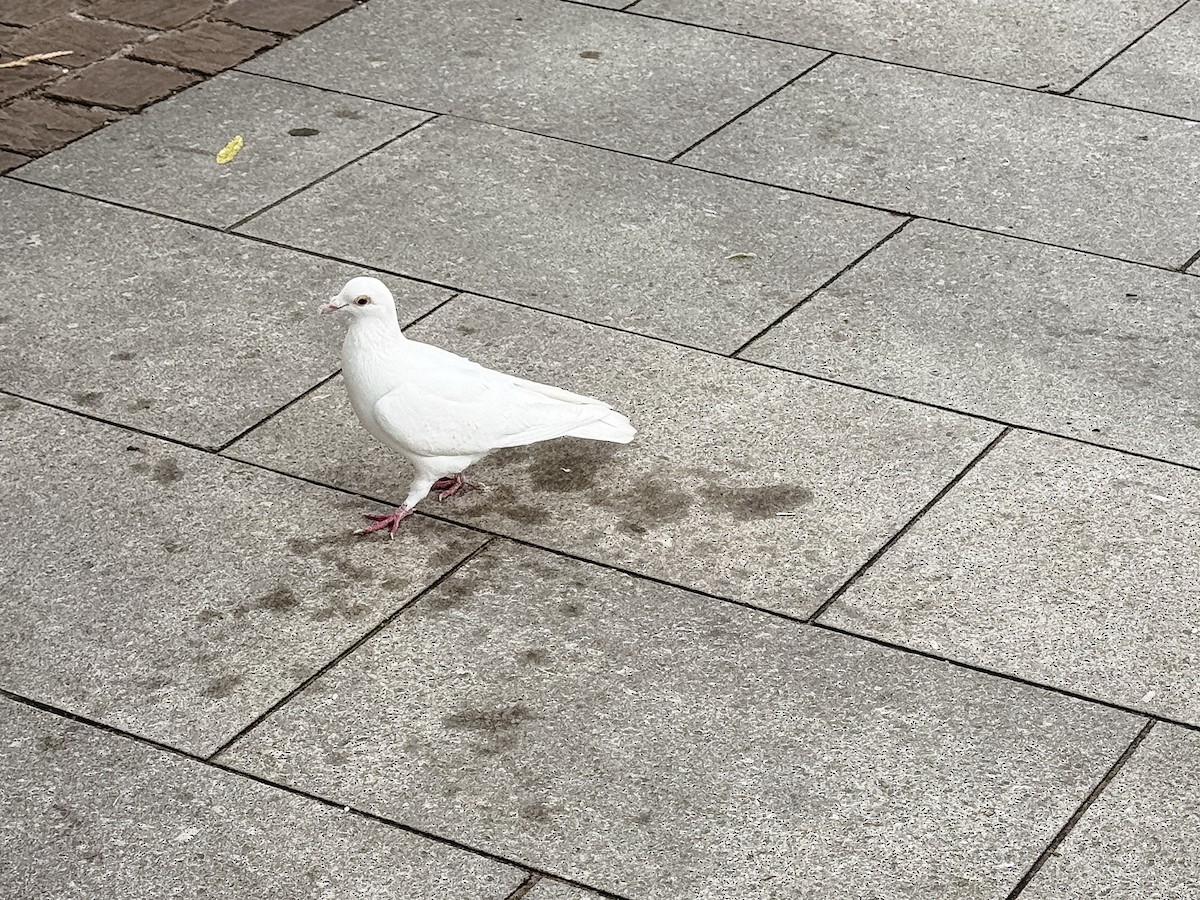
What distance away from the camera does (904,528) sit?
16.6 feet

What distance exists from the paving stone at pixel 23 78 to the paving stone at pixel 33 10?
1.69 ft

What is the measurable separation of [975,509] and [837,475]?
1.42 ft

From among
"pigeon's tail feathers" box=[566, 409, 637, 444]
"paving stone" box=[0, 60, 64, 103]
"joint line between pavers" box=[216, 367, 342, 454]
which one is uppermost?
"paving stone" box=[0, 60, 64, 103]

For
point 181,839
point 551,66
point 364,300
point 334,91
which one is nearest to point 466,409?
point 364,300

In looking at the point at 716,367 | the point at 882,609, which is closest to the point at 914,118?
the point at 716,367

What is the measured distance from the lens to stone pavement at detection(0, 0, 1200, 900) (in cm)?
405

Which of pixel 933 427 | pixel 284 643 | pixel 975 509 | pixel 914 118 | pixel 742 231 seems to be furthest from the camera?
pixel 914 118

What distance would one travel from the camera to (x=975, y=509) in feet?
16.9

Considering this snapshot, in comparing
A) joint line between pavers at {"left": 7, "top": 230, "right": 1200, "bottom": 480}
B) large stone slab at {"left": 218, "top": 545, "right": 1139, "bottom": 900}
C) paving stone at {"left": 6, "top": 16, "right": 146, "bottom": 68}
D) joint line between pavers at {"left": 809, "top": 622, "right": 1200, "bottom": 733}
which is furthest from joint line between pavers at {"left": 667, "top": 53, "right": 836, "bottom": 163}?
joint line between pavers at {"left": 809, "top": 622, "right": 1200, "bottom": 733}

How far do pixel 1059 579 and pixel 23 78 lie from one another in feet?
17.4

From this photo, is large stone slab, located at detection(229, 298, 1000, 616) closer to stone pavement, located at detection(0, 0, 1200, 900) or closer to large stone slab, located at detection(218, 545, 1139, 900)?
stone pavement, located at detection(0, 0, 1200, 900)

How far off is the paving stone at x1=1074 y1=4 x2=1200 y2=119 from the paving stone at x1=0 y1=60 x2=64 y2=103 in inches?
184

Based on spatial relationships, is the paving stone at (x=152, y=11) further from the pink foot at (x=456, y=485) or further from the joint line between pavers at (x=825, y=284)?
the pink foot at (x=456, y=485)

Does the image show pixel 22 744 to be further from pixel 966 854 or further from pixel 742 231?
pixel 742 231
